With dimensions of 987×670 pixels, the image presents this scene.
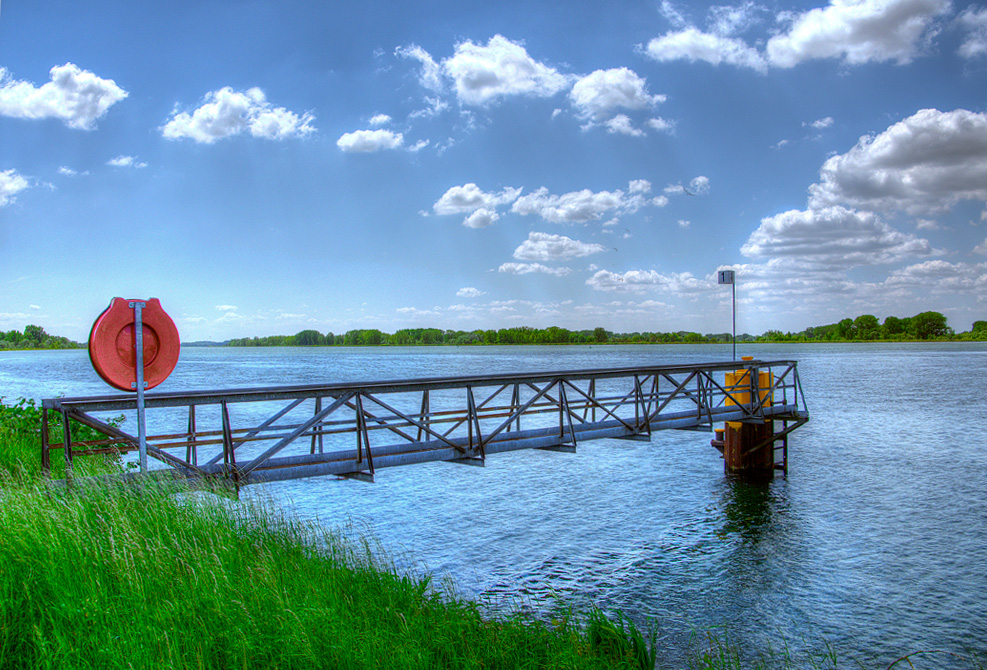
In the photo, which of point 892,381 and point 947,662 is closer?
point 947,662

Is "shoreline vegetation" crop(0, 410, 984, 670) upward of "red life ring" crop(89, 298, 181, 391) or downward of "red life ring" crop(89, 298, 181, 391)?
downward

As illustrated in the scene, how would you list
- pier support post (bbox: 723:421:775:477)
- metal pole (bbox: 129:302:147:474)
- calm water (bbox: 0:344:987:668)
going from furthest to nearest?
pier support post (bbox: 723:421:775:477), calm water (bbox: 0:344:987:668), metal pole (bbox: 129:302:147:474)

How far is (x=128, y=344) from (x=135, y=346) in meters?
0.08

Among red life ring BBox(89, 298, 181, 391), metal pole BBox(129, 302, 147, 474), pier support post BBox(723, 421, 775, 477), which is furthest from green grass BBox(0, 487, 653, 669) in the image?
pier support post BBox(723, 421, 775, 477)

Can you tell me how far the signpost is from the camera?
784cm

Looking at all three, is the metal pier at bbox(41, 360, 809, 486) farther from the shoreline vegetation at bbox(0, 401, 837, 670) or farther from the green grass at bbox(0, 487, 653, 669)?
the green grass at bbox(0, 487, 653, 669)

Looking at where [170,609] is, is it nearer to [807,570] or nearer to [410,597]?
[410,597]

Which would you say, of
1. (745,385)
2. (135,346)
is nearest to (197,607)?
(135,346)

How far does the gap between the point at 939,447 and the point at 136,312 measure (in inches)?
1342

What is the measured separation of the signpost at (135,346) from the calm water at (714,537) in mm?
5664

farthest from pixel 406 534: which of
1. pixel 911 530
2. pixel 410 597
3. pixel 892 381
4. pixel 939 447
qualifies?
pixel 892 381

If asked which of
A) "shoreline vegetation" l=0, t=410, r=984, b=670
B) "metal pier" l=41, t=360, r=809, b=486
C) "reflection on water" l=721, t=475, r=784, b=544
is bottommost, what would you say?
"reflection on water" l=721, t=475, r=784, b=544

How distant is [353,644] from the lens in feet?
20.9

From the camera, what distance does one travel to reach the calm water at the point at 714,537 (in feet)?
39.2
